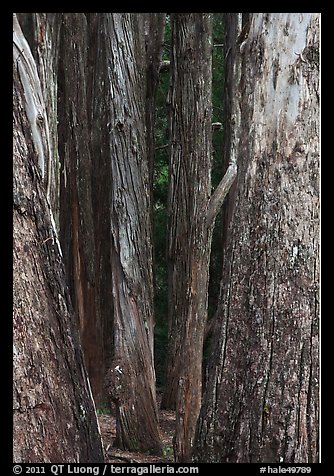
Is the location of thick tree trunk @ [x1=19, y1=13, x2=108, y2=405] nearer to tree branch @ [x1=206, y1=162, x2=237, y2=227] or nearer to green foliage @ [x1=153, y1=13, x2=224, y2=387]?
tree branch @ [x1=206, y1=162, x2=237, y2=227]

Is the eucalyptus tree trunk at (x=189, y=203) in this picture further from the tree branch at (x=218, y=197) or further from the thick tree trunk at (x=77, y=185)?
the thick tree trunk at (x=77, y=185)

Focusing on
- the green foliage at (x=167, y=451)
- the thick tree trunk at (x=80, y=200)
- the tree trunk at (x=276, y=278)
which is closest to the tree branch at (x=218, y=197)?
the thick tree trunk at (x=80, y=200)

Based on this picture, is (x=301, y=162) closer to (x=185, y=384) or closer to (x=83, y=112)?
(x=185, y=384)

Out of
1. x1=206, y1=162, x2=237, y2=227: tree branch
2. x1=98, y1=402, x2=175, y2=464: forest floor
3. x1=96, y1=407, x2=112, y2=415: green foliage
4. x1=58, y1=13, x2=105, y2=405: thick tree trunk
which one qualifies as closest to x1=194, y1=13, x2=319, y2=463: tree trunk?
x1=98, y1=402, x2=175, y2=464: forest floor

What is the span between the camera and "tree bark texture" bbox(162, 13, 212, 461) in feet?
21.6

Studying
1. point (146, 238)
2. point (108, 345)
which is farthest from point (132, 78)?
point (108, 345)

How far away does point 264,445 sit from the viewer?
3602 mm

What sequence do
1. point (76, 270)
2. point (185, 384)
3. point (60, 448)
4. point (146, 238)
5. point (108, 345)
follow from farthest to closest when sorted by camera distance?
point (108, 345) < point (76, 270) < point (146, 238) < point (185, 384) < point (60, 448)

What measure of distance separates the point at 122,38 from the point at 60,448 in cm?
512

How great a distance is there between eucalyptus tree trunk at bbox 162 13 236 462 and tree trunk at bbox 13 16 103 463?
2448 millimetres

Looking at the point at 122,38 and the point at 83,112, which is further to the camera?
the point at 83,112

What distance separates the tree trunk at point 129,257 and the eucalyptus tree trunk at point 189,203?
0.47 meters

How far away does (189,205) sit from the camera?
365 inches

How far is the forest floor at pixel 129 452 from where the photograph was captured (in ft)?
22.4
